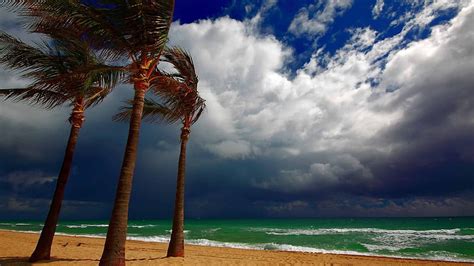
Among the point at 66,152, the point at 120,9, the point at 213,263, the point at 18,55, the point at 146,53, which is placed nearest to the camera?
the point at 120,9

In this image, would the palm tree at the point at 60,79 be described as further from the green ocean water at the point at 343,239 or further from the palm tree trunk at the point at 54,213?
the green ocean water at the point at 343,239

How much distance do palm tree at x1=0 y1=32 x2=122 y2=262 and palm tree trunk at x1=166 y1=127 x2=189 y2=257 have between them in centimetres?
330

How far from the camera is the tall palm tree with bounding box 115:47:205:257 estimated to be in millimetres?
9922

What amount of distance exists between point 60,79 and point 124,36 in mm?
2271

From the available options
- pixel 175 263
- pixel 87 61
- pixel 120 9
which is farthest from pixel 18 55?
pixel 175 263

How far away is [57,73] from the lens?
9172 mm

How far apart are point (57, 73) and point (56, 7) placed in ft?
8.41

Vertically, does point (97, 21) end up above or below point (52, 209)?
above

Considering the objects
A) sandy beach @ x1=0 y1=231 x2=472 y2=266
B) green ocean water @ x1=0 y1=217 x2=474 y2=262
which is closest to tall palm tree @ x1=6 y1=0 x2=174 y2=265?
sandy beach @ x1=0 y1=231 x2=472 y2=266

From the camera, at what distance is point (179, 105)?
11125 millimetres

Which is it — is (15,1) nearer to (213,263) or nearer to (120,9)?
(120,9)

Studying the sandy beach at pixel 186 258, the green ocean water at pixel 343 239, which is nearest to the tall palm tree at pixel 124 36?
the sandy beach at pixel 186 258

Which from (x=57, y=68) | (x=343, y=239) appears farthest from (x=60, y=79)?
(x=343, y=239)

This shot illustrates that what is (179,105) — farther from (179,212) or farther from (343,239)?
(343,239)
